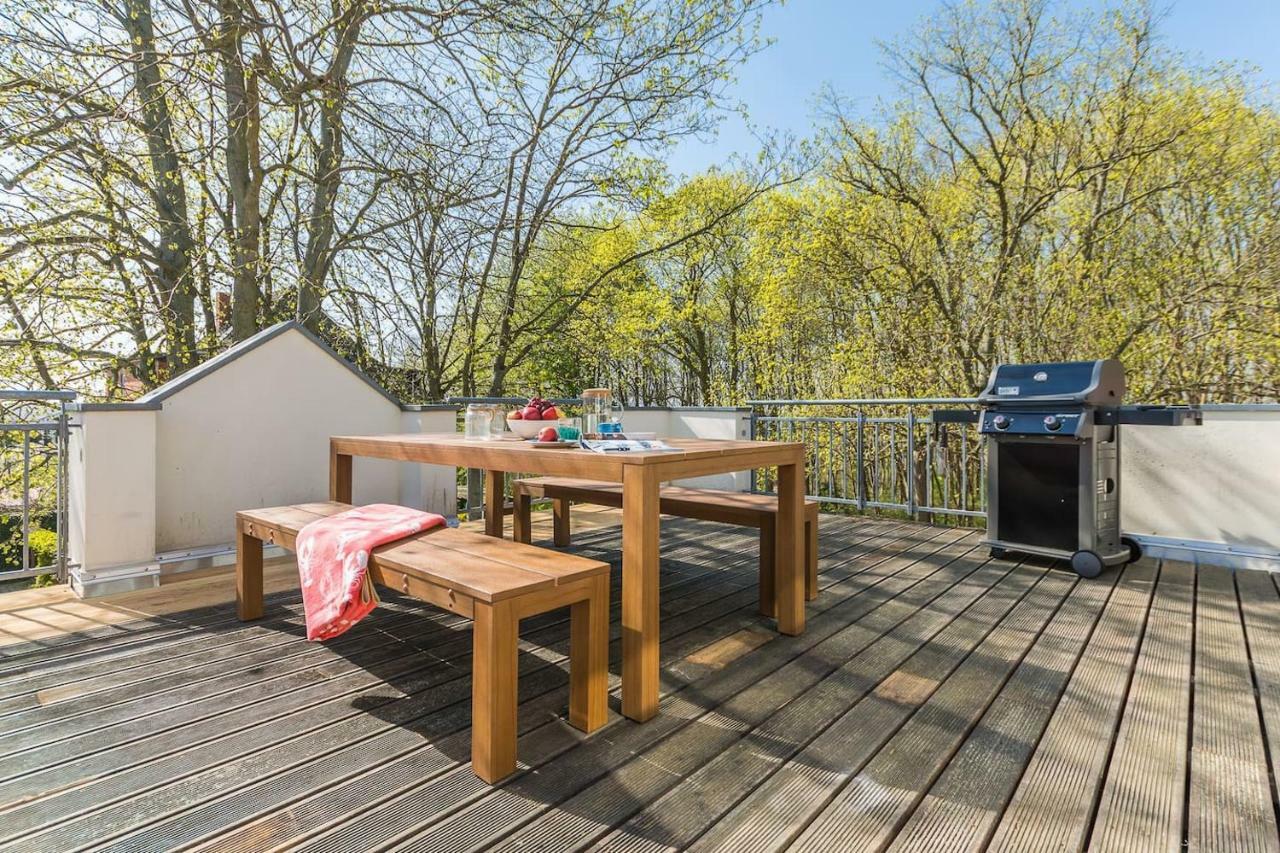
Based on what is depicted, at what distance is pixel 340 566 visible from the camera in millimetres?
1783

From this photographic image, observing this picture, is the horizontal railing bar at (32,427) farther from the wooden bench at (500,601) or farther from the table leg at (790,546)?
the table leg at (790,546)

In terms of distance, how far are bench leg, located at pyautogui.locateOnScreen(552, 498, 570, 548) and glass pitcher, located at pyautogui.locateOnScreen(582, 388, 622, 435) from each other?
1524 millimetres

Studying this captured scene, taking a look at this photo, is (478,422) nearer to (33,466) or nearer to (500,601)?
(500,601)

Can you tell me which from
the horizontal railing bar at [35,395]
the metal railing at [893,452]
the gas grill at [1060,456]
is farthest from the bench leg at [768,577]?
the horizontal railing bar at [35,395]

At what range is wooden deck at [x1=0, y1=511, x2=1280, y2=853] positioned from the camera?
119 cm

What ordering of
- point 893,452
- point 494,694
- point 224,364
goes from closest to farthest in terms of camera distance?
point 494,694 < point 224,364 < point 893,452

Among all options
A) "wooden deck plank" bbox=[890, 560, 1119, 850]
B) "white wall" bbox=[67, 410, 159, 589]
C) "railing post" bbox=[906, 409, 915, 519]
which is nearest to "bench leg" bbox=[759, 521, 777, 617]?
"wooden deck plank" bbox=[890, 560, 1119, 850]

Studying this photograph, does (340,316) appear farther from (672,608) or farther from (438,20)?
(672,608)

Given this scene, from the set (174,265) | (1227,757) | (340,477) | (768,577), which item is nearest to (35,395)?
(340,477)

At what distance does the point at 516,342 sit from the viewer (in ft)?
26.6

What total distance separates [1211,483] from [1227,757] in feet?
8.59

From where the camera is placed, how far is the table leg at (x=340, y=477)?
9.61ft

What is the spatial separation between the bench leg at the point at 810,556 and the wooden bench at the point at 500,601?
1.26 metres

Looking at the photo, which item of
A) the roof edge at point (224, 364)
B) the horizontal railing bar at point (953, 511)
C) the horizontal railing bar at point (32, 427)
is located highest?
the roof edge at point (224, 364)
